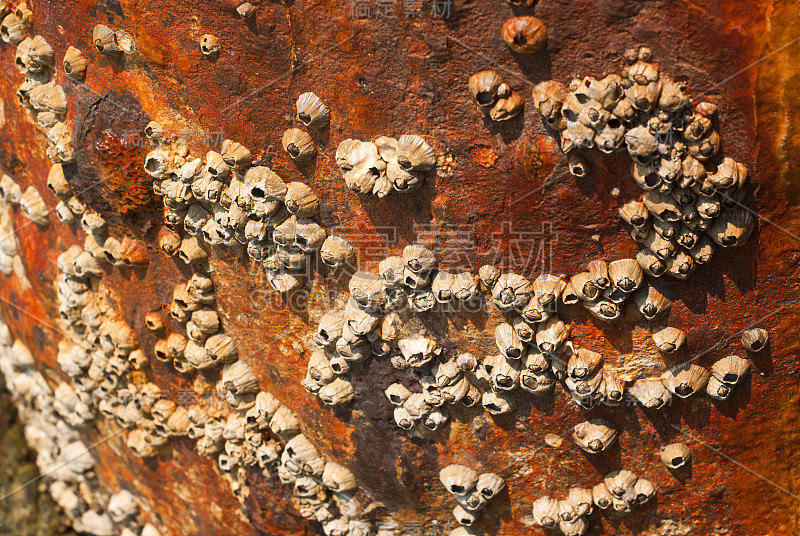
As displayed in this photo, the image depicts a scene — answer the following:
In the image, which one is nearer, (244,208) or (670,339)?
(670,339)

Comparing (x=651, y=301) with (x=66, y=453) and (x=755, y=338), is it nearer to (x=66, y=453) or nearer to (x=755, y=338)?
(x=755, y=338)

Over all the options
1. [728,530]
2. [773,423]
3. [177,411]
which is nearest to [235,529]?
[177,411]

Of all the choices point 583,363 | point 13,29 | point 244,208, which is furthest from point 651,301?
point 13,29

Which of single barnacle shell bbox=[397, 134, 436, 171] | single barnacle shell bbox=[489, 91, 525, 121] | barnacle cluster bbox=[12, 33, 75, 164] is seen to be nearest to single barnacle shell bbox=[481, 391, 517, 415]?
single barnacle shell bbox=[397, 134, 436, 171]

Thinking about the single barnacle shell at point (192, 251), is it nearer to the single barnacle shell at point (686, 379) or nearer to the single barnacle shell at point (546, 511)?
the single barnacle shell at point (546, 511)

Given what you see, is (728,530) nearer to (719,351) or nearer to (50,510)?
(719,351)

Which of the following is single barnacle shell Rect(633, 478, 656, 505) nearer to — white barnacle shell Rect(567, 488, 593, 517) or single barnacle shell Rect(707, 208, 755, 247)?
white barnacle shell Rect(567, 488, 593, 517)
